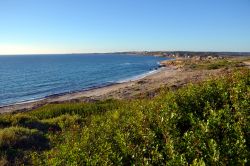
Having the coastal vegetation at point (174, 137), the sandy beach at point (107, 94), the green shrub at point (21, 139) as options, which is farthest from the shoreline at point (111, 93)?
the coastal vegetation at point (174, 137)

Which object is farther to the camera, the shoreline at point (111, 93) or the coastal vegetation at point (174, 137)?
the shoreline at point (111, 93)

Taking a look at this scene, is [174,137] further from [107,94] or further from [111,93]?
[111,93]

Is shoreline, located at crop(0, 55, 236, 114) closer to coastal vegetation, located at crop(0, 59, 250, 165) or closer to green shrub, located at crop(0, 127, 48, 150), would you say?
green shrub, located at crop(0, 127, 48, 150)

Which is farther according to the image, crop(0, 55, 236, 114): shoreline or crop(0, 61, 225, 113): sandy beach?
crop(0, 61, 225, 113): sandy beach

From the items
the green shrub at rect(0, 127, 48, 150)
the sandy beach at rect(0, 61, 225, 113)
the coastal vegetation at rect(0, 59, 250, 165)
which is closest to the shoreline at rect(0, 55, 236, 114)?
the sandy beach at rect(0, 61, 225, 113)

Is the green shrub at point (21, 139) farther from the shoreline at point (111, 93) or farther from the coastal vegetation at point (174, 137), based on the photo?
the shoreline at point (111, 93)

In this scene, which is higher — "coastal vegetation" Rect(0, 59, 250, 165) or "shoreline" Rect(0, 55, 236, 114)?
"coastal vegetation" Rect(0, 59, 250, 165)

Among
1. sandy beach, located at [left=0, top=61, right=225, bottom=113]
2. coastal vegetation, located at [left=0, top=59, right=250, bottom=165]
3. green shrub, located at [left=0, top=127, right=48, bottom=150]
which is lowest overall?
sandy beach, located at [left=0, top=61, right=225, bottom=113]

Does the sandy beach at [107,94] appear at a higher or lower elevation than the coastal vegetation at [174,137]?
lower

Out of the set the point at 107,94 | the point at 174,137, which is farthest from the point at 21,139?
the point at 107,94

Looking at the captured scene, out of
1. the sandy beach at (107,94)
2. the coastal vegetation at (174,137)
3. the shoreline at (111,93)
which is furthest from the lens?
the sandy beach at (107,94)

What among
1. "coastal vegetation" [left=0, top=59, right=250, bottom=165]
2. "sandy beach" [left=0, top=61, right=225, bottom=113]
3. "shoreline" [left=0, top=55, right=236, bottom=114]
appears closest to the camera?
"coastal vegetation" [left=0, top=59, right=250, bottom=165]

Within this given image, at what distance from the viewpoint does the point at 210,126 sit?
22.5 feet

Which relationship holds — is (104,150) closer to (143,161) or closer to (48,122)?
(143,161)
